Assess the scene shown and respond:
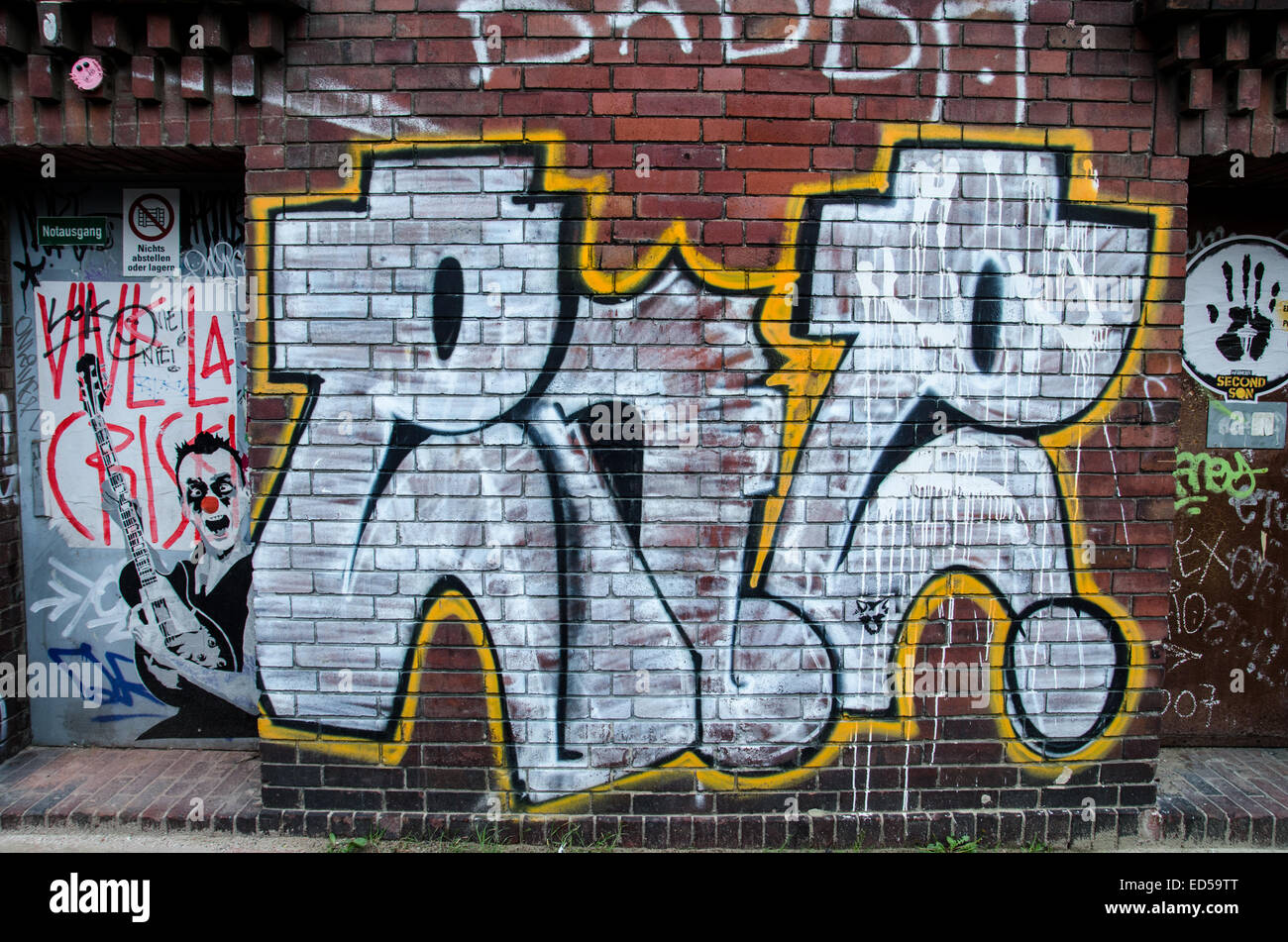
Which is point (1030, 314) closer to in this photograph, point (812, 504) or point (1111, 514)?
point (1111, 514)

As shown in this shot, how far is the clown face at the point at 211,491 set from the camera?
379 cm

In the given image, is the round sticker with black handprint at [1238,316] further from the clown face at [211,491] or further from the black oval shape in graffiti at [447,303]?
the clown face at [211,491]

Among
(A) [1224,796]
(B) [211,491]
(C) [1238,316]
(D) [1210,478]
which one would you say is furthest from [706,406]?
(A) [1224,796]

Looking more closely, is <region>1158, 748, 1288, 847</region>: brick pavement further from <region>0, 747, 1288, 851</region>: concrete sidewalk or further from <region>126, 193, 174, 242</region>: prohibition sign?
<region>126, 193, 174, 242</region>: prohibition sign

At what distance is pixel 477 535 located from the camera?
319cm

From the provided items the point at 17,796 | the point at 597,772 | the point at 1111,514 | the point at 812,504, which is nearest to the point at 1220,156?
the point at 1111,514

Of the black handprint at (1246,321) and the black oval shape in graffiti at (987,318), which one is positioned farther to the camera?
the black handprint at (1246,321)

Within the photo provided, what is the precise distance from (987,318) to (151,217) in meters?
3.87

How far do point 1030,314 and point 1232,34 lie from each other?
4.11 ft

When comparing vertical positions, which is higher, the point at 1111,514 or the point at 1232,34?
the point at 1232,34

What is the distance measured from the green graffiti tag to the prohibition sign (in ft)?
16.7

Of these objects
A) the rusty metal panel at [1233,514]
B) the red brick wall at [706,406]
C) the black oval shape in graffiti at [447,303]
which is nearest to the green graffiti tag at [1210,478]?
the rusty metal panel at [1233,514]

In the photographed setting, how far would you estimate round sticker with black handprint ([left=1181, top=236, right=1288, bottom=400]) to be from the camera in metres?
3.79

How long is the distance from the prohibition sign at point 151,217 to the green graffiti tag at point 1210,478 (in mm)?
5078
